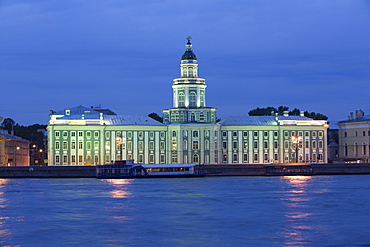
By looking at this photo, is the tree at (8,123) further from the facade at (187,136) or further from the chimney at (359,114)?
the chimney at (359,114)

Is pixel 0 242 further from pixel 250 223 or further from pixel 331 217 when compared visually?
pixel 331 217

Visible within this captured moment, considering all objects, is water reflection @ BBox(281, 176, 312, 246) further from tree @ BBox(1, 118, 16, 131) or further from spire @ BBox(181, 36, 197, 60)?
tree @ BBox(1, 118, 16, 131)

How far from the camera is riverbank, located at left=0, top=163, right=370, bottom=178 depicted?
116 meters

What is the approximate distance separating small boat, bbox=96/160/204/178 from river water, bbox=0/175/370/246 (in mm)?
40310

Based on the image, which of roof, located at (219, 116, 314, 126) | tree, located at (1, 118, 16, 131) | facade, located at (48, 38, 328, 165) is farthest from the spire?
tree, located at (1, 118, 16, 131)

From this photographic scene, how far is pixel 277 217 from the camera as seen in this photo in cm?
4962

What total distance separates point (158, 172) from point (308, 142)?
32.1 metres

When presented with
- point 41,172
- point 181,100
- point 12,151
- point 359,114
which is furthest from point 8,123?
point 41,172

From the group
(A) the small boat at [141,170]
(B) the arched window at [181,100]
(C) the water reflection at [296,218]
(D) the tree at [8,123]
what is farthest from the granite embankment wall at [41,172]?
(D) the tree at [8,123]

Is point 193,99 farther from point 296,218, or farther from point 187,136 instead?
point 296,218

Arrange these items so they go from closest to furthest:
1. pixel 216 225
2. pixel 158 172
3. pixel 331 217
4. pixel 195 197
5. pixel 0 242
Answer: pixel 0 242
pixel 216 225
pixel 331 217
pixel 195 197
pixel 158 172

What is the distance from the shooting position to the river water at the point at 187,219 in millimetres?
40906

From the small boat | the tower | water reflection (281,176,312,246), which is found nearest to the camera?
water reflection (281,176,312,246)

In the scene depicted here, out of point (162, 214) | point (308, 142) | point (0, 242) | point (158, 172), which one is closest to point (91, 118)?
point (158, 172)
